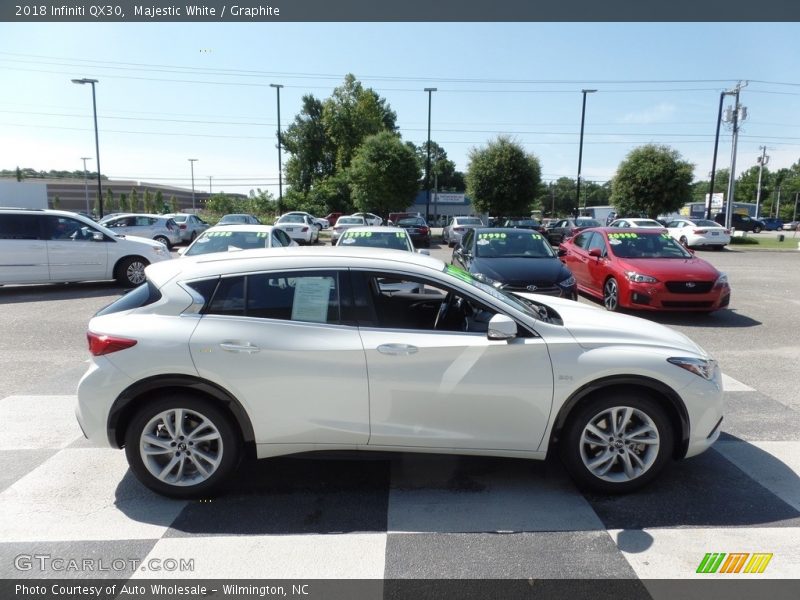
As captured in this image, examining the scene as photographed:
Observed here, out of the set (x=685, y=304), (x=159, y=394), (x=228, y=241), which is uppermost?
(x=228, y=241)

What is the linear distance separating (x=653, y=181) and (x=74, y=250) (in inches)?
1174

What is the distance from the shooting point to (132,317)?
3596mm

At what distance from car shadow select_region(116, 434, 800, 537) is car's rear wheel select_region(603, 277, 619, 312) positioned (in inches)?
230

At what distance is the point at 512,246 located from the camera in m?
10.4

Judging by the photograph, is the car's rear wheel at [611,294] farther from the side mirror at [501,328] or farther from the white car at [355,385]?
the side mirror at [501,328]

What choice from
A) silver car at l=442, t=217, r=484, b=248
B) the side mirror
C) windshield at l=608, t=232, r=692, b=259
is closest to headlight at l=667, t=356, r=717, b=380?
the side mirror

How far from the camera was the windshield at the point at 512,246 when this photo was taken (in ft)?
33.2

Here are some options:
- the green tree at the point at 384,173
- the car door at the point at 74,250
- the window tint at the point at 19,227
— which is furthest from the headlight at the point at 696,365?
the green tree at the point at 384,173

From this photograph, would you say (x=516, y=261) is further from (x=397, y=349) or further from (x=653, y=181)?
(x=653, y=181)

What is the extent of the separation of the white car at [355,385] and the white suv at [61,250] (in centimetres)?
988

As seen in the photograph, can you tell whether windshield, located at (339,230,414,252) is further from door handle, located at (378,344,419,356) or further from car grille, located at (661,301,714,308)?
door handle, located at (378,344,419,356)

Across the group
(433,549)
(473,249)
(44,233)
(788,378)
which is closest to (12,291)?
(44,233)

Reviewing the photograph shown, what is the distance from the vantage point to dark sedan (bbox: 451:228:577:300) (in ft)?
28.4

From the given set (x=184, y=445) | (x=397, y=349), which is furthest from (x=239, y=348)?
(x=397, y=349)
